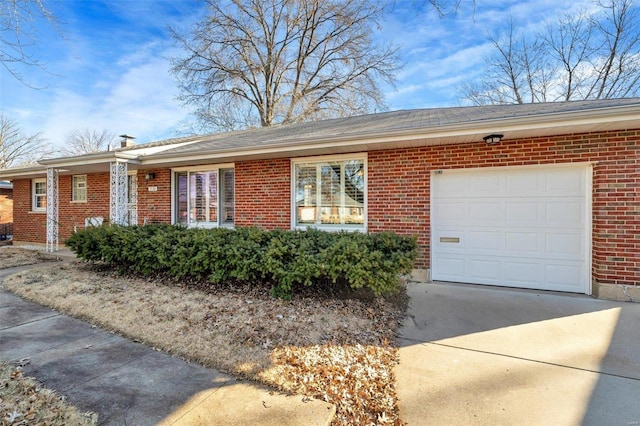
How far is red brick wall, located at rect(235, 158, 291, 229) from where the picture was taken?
305 inches

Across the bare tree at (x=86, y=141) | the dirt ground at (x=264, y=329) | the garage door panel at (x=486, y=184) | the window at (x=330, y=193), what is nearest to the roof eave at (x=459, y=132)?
the window at (x=330, y=193)

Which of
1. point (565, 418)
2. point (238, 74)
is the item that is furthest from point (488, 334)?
point (238, 74)

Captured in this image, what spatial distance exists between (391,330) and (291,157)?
4.83 meters

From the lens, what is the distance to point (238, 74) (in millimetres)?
19719

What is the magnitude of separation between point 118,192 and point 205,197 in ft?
7.32

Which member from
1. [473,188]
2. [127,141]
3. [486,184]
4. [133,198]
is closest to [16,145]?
[127,141]

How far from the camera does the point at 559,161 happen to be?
5457 millimetres

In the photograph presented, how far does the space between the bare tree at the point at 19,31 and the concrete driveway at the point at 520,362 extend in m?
5.70

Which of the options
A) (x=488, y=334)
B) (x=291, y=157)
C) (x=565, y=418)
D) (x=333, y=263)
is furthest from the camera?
(x=291, y=157)

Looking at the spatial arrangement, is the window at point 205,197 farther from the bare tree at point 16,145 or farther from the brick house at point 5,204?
the bare tree at point 16,145

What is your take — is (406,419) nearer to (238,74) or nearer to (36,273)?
(36,273)

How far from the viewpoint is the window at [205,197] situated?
28.8 feet

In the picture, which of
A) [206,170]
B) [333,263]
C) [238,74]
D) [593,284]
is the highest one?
[238,74]

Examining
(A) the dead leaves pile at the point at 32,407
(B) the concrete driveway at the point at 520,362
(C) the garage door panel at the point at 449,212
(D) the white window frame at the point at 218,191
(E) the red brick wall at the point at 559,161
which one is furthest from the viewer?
(D) the white window frame at the point at 218,191
